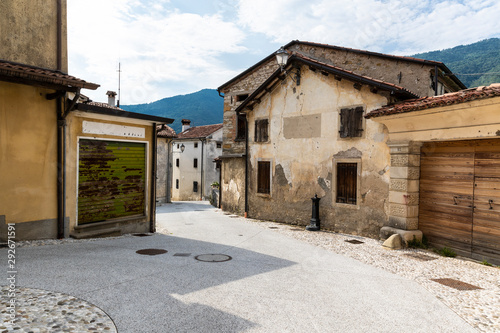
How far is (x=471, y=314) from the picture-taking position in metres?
4.93

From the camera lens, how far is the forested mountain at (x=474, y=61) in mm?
56094

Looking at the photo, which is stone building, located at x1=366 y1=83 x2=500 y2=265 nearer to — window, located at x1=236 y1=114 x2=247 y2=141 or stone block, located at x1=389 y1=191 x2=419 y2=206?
stone block, located at x1=389 y1=191 x2=419 y2=206

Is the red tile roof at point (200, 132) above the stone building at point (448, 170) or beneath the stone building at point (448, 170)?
above

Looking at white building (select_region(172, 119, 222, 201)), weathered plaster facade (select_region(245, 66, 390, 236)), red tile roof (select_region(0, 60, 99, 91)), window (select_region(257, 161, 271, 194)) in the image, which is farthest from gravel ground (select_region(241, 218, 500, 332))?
white building (select_region(172, 119, 222, 201))

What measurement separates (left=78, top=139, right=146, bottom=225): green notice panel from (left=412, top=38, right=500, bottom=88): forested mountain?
35375mm

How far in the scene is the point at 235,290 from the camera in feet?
17.8

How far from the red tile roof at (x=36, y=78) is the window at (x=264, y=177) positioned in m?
8.88

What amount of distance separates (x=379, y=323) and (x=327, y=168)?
8865mm

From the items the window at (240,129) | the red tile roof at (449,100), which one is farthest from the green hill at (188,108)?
the red tile roof at (449,100)

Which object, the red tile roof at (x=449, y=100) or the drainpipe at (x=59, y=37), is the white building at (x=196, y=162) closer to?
the drainpipe at (x=59, y=37)

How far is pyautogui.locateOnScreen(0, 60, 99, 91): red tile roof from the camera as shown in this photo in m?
7.02

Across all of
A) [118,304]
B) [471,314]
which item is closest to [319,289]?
[471,314]

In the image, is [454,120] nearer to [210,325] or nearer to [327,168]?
[327,168]

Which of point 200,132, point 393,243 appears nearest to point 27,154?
point 393,243
